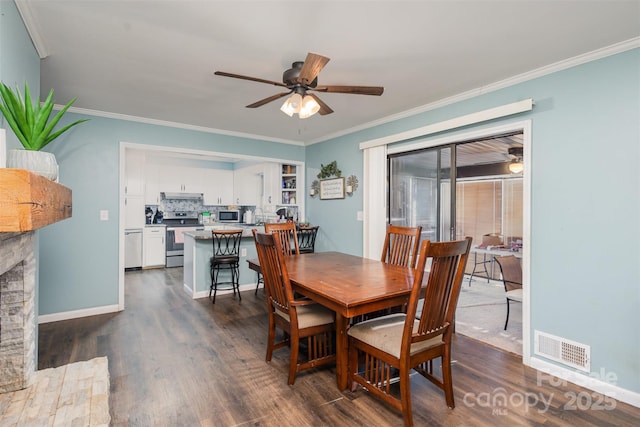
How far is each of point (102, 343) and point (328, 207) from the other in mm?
3253

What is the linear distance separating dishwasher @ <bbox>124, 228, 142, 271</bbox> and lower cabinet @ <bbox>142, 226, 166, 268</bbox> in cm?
7

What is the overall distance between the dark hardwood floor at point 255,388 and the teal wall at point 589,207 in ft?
1.52

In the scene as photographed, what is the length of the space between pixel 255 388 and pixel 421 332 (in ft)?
4.00

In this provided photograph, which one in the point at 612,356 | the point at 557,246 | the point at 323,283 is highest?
the point at 557,246

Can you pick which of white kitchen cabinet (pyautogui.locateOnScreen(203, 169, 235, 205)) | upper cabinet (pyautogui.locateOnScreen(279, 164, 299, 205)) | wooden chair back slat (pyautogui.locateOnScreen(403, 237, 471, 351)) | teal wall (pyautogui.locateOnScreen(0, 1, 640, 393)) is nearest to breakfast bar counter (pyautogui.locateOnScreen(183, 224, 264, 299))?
upper cabinet (pyautogui.locateOnScreen(279, 164, 299, 205))

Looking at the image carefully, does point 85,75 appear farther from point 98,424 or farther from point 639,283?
point 639,283

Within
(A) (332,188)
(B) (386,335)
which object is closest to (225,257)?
(A) (332,188)

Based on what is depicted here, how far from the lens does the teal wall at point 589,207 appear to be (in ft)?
6.93

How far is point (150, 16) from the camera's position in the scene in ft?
6.18

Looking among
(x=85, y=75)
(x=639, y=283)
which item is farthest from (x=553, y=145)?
(x=85, y=75)

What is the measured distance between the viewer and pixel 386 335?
1.93 m

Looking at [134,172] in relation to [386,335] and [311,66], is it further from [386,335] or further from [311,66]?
[386,335]

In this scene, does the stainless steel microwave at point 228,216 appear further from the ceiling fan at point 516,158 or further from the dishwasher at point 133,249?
the ceiling fan at point 516,158

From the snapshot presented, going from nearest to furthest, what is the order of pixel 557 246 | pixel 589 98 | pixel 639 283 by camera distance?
pixel 639 283, pixel 589 98, pixel 557 246
